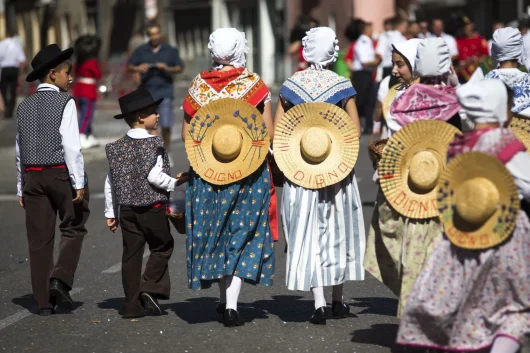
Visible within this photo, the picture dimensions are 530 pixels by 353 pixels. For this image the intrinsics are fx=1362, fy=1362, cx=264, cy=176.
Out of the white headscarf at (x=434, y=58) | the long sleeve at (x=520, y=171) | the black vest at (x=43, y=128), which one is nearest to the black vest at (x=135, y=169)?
the black vest at (x=43, y=128)

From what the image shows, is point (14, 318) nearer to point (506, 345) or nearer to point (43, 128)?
point (43, 128)

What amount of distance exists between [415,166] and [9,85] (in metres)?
20.4

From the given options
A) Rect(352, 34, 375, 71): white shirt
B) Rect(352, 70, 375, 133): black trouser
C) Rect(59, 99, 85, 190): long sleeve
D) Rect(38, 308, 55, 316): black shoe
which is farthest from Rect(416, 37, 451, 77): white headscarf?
Rect(352, 34, 375, 71): white shirt

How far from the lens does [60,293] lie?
855cm

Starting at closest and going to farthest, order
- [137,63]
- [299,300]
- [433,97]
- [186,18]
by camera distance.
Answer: [433,97] < [299,300] < [137,63] < [186,18]

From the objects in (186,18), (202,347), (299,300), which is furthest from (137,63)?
(186,18)

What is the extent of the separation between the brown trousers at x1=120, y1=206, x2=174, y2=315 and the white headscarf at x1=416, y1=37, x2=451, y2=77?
192 cm

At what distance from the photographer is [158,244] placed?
836 cm

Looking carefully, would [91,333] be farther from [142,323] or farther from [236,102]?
[236,102]

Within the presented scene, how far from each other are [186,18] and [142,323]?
37213mm

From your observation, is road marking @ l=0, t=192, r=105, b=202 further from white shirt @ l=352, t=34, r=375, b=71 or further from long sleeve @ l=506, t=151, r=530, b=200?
long sleeve @ l=506, t=151, r=530, b=200

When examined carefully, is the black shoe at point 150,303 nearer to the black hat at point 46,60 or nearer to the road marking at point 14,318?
the road marking at point 14,318

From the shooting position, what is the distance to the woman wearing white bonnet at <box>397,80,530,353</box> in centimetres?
616

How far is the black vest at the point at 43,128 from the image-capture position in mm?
8383
